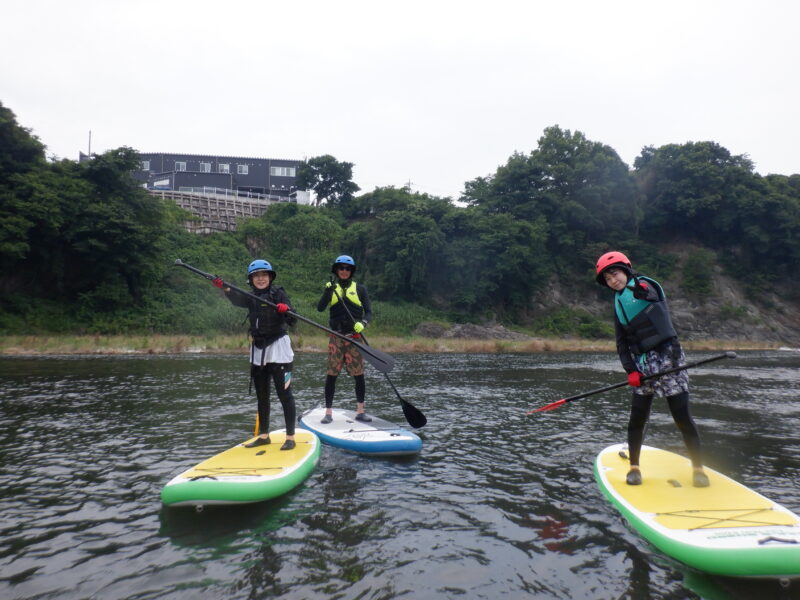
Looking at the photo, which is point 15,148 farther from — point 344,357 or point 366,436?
point 366,436

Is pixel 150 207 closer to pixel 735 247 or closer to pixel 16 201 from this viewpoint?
pixel 16 201

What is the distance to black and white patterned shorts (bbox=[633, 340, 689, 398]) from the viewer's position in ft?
17.5

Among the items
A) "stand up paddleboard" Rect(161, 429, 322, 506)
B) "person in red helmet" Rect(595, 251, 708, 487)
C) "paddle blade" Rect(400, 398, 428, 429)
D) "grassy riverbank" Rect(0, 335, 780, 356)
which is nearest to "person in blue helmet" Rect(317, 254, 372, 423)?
"paddle blade" Rect(400, 398, 428, 429)

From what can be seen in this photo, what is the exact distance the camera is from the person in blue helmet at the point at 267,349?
6.78 m

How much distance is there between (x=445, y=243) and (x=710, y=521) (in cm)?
4246

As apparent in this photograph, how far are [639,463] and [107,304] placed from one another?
35.0 meters

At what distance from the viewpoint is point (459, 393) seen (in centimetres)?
1367

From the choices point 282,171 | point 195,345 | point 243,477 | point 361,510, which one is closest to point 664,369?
point 361,510

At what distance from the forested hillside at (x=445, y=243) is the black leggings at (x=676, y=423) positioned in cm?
3083

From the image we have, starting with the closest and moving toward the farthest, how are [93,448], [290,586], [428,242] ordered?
1. [290,586]
2. [93,448]
3. [428,242]

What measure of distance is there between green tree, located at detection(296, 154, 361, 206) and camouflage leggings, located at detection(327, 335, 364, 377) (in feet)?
169

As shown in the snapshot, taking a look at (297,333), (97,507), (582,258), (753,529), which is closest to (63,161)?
(297,333)

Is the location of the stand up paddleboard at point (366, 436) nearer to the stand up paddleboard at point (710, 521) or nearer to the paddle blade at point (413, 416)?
the paddle blade at point (413, 416)

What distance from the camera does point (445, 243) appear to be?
4603 cm
